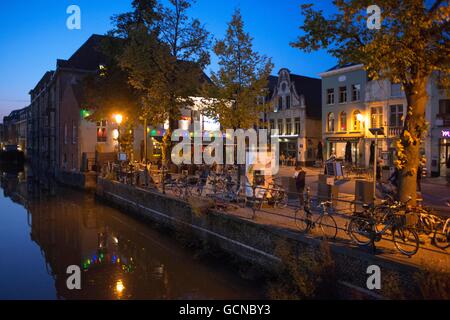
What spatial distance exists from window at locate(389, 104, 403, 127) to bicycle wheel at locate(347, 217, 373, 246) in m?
24.1

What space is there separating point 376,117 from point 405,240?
26.2 meters

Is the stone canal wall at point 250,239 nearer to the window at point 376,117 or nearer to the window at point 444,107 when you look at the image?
the window at point 444,107

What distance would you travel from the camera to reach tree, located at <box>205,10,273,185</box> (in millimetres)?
15664

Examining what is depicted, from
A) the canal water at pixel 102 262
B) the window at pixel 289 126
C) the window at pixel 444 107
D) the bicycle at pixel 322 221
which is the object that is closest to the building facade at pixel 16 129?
the window at pixel 289 126

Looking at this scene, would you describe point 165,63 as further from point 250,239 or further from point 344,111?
point 344,111

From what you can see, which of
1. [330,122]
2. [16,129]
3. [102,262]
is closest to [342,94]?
[330,122]

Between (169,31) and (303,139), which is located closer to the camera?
(169,31)

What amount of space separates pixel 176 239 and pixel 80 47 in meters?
38.5

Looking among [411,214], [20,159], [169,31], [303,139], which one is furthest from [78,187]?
[20,159]

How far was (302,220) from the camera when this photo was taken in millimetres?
10406

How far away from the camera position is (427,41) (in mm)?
8781
